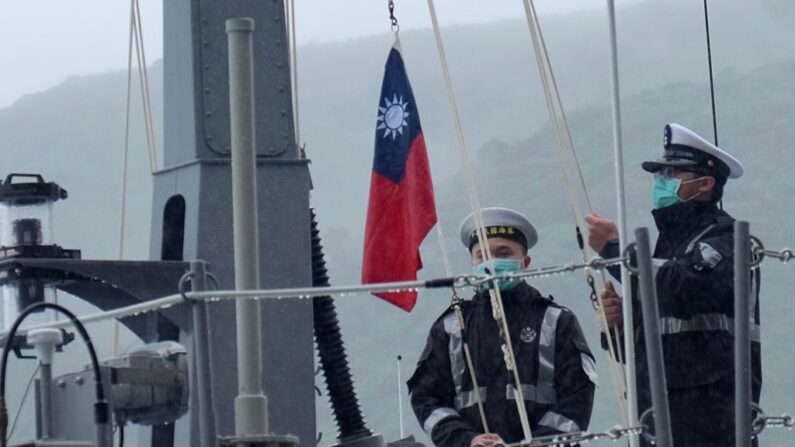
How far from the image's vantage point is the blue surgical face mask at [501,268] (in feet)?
20.3

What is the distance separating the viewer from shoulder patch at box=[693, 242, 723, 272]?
19.4 ft

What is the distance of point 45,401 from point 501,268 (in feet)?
5.98

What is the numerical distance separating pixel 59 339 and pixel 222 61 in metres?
1.56

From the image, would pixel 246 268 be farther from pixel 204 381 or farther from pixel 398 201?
pixel 398 201

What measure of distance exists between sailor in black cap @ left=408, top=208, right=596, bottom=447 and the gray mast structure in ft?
1.39

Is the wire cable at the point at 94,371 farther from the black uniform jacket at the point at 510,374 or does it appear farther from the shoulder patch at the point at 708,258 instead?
the shoulder patch at the point at 708,258

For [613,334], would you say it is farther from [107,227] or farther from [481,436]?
[107,227]

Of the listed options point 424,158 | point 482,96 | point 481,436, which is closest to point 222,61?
point 424,158

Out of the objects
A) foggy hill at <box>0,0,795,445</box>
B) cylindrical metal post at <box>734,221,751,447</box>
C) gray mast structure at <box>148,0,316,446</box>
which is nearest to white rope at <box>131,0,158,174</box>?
gray mast structure at <box>148,0,316,446</box>

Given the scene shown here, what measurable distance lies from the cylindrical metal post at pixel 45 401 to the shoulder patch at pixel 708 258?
6.87 feet

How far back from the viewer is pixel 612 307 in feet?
20.4

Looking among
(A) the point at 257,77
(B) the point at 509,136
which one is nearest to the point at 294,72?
(A) the point at 257,77

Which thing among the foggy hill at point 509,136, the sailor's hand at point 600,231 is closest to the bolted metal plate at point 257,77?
the sailor's hand at point 600,231

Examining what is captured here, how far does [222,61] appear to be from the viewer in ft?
20.4
